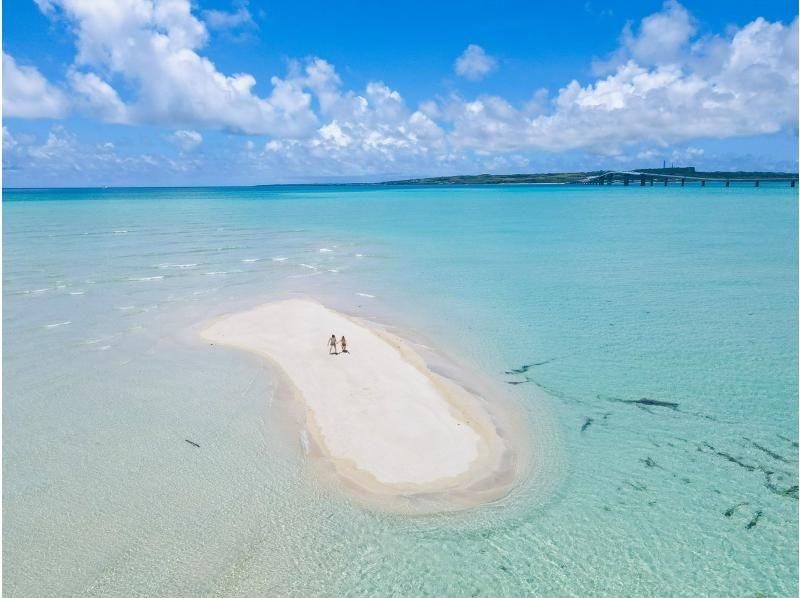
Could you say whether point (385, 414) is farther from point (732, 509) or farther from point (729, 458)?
point (729, 458)

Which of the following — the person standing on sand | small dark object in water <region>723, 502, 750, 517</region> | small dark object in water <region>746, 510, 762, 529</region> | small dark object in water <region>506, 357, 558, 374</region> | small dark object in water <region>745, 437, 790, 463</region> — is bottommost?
small dark object in water <region>746, 510, 762, 529</region>

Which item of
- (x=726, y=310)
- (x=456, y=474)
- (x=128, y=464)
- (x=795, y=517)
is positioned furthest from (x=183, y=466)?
(x=726, y=310)

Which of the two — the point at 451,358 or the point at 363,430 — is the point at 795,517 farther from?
the point at 451,358

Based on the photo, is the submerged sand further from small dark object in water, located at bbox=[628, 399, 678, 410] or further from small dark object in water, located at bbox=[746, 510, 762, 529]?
small dark object in water, located at bbox=[746, 510, 762, 529]

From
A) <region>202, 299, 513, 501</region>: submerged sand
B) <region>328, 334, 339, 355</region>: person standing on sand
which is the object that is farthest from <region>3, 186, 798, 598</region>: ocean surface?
<region>328, 334, 339, 355</region>: person standing on sand

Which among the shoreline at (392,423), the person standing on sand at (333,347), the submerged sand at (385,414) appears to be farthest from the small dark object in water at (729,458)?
the person standing on sand at (333,347)

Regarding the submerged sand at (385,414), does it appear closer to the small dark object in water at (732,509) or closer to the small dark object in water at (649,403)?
the small dark object in water at (649,403)
